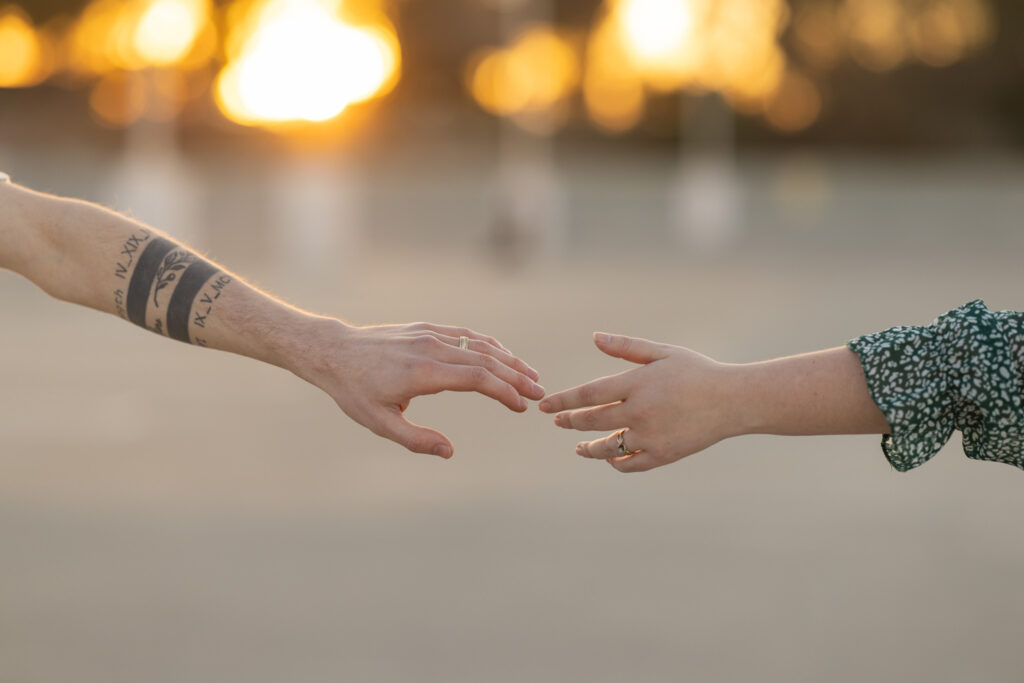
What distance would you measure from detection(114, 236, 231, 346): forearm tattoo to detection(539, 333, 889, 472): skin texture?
958 mm

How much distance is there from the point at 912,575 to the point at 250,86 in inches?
950

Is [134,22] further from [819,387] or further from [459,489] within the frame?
[819,387]

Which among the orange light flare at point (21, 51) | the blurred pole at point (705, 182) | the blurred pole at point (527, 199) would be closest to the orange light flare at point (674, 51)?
the blurred pole at point (705, 182)

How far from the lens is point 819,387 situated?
2.79m

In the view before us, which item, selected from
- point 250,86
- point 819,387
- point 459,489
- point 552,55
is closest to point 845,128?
point 552,55

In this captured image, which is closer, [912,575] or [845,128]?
[912,575]

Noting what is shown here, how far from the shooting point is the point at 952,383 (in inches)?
101

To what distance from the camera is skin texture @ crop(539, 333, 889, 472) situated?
2820 millimetres

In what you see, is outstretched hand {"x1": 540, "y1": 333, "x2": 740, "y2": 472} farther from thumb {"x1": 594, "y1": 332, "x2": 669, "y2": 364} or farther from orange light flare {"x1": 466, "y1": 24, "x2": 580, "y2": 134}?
orange light flare {"x1": 466, "y1": 24, "x2": 580, "y2": 134}

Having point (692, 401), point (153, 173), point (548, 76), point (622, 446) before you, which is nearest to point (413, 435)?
point (622, 446)

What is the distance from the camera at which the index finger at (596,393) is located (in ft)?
9.56

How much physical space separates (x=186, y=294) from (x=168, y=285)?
0.19ft

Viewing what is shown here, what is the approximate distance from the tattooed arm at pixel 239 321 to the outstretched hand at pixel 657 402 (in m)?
0.16

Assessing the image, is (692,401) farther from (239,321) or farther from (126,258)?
(126,258)
